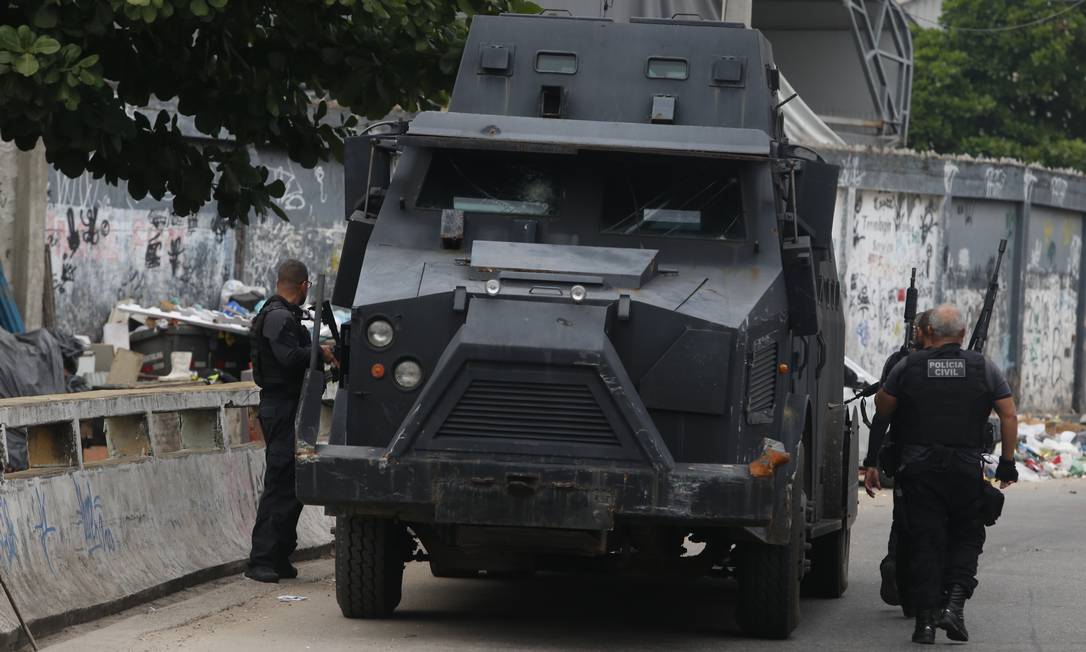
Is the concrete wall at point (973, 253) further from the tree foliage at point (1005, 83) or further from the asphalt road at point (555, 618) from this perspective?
the asphalt road at point (555, 618)

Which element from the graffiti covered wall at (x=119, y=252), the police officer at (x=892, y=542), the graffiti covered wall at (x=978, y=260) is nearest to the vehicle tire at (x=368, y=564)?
the police officer at (x=892, y=542)

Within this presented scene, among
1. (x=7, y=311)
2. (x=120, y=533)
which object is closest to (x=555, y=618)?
(x=120, y=533)

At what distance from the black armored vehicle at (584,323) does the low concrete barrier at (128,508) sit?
1292mm

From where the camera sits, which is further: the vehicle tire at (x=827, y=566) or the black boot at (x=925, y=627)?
the vehicle tire at (x=827, y=566)

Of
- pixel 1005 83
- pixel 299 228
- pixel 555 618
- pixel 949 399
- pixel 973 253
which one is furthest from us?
pixel 1005 83

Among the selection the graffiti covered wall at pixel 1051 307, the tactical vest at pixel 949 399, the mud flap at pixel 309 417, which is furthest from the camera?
the graffiti covered wall at pixel 1051 307

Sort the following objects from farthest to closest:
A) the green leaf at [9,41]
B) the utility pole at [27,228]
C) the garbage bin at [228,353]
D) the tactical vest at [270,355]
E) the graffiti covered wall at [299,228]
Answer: the graffiti covered wall at [299,228]
the garbage bin at [228,353]
the utility pole at [27,228]
the tactical vest at [270,355]
the green leaf at [9,41]

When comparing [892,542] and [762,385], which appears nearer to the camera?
[762,385]

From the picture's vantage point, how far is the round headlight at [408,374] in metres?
8.34

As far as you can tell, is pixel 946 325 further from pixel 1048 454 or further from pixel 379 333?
pixel 1048 454

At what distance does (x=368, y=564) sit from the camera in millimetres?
9016

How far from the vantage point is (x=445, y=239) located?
8.91 metres

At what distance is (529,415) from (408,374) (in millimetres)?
712

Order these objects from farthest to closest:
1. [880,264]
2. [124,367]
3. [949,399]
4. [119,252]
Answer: [880,264], [119,252], [124,367], [949,399]
